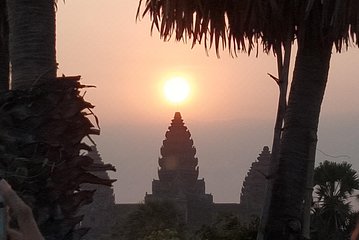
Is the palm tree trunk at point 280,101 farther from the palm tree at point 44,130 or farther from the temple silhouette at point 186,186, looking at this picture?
the temple silhouette at point 186,186

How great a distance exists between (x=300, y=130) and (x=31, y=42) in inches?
160

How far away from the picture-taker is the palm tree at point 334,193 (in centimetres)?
2702

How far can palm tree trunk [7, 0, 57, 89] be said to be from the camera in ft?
24.5

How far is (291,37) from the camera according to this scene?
34.9 feet

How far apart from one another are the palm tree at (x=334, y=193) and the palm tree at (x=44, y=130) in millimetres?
20376

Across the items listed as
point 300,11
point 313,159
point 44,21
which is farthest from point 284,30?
point 44,21

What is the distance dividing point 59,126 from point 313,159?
14.0ft

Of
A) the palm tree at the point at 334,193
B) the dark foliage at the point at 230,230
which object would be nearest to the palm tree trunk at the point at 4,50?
the dark foliage at the point at 230,230

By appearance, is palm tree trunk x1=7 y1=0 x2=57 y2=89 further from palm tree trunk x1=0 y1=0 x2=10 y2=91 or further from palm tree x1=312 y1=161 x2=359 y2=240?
palm tree x1=312 y1=161 x2=359 y2=240

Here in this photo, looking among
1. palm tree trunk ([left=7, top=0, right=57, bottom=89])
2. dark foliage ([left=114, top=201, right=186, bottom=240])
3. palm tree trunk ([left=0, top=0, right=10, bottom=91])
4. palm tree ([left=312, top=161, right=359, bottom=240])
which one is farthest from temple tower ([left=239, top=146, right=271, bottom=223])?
palm tree trunk ([left=7, top=0, right=57, bottom=89])

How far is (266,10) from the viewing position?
1012 cm

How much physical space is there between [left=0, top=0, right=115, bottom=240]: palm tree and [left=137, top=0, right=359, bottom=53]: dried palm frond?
2712 mm

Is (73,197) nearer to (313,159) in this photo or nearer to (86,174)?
(86,174)

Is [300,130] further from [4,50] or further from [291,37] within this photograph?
[4,50]
